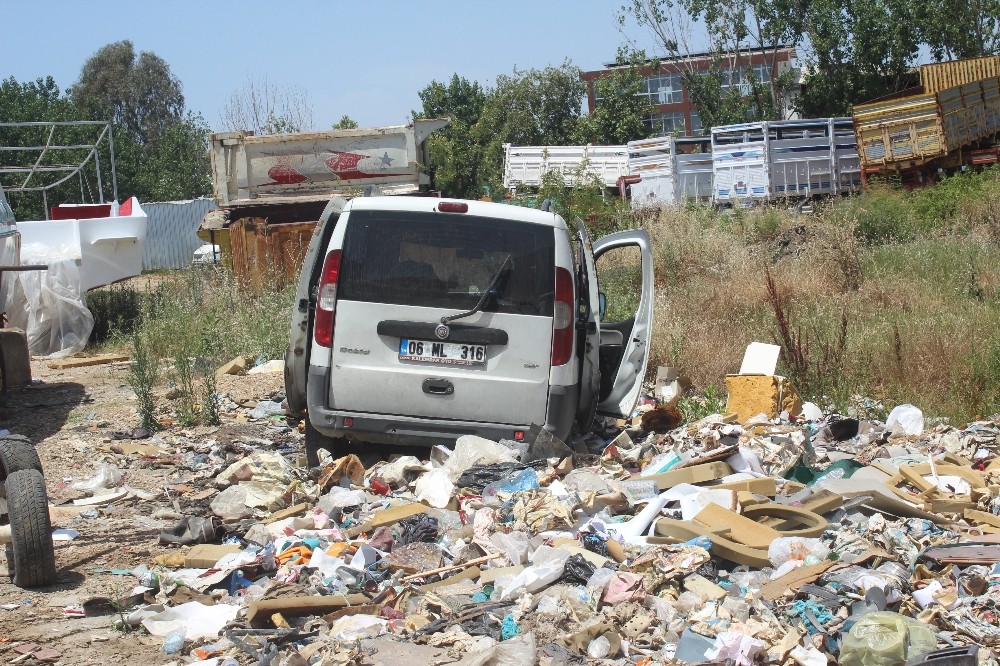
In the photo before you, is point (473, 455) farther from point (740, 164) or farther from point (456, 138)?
point (456, 138)

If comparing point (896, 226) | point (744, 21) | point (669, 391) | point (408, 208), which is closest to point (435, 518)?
point (408, 208)

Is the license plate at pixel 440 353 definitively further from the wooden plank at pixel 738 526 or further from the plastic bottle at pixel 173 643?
the plastic bottle at pixel 173 643

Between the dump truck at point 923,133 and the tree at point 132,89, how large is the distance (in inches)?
2118

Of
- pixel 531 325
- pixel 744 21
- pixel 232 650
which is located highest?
pixel 744 21

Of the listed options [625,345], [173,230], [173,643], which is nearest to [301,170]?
[625,345]

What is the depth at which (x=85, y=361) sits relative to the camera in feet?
42.1

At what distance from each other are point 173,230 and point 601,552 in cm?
3865

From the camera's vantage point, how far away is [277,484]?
21.6ft

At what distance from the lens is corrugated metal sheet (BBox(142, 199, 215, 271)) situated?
1597 inches

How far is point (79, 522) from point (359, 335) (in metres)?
2.07

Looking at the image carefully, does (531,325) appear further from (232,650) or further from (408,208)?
(232,650)

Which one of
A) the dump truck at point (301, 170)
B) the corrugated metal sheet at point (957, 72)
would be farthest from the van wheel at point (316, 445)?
the corrugated metal sheet at point (957, 72)

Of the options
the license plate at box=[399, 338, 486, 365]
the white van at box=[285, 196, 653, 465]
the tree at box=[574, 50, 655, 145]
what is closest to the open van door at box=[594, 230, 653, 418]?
the white van at box=[285, 196, 653, 465]

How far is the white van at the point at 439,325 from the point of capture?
669cm
